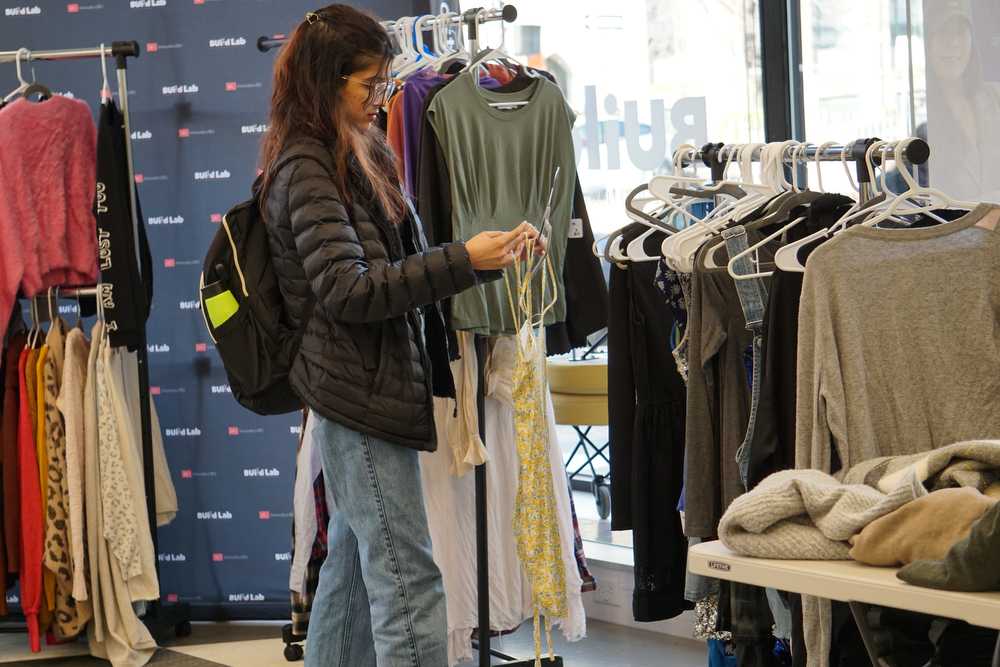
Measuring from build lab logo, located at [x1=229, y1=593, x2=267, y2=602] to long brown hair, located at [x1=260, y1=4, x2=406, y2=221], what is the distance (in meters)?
2.39

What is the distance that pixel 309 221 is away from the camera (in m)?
2.46

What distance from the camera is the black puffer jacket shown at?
243cm

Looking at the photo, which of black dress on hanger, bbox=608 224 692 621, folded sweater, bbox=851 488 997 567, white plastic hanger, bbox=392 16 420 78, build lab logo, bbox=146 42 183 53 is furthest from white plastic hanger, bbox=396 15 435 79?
folded sweater, bbox=851 488 997 567

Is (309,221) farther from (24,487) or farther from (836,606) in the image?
(24,487)

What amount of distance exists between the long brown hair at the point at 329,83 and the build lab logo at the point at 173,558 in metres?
2.42

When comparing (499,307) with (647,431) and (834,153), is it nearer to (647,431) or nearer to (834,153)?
(647,431)

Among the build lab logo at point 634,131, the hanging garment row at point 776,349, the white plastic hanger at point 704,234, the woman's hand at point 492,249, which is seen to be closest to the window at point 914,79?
the build lab logo at point 634,131

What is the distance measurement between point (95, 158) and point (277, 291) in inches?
73.1

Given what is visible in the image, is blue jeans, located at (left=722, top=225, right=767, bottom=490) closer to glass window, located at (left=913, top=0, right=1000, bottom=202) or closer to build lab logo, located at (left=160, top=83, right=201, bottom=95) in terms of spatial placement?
glass window, located at (left=913, top=0, right=1000, bottom=202)

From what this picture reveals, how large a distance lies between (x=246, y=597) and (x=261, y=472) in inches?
18.4

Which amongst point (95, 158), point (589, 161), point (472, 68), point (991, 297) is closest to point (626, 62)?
point (589, 161)

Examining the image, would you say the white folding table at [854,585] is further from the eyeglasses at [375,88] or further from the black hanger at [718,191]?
the eyeglasses at [375,88]

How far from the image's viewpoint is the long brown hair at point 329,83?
2535 mm

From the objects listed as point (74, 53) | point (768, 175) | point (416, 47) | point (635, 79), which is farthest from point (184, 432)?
point (768, 175)
